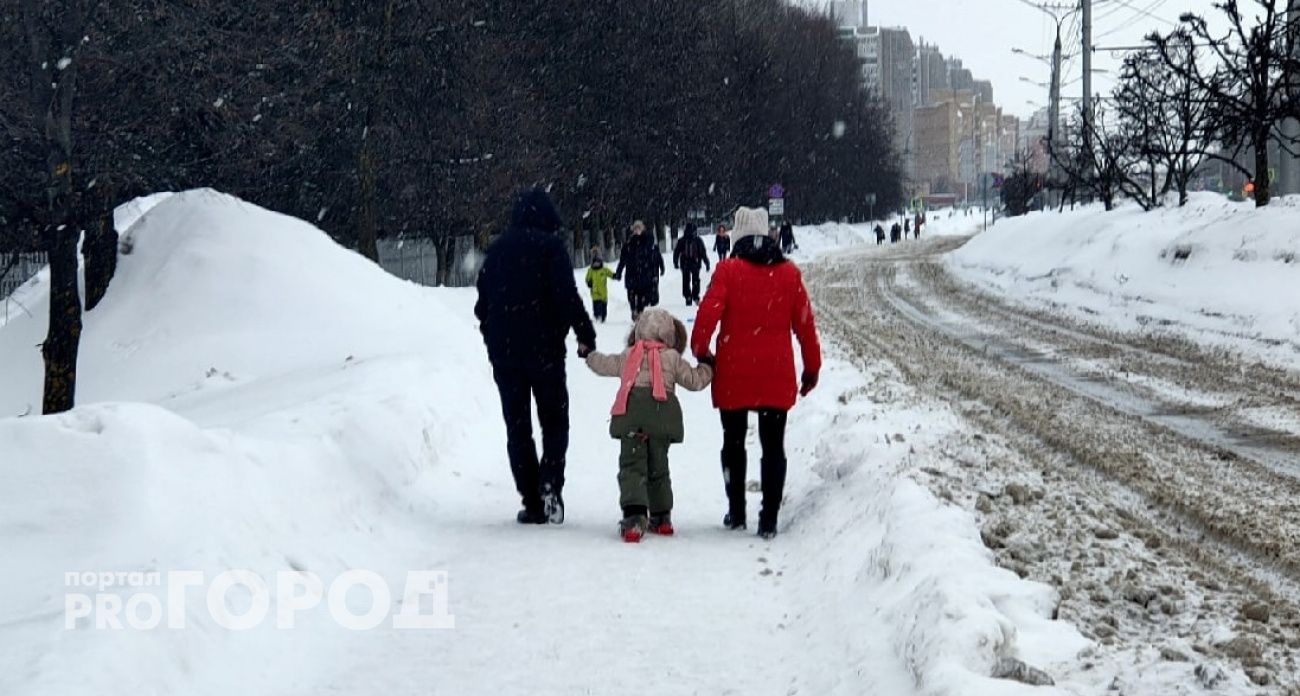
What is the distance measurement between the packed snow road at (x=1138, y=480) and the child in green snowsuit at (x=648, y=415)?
5.15 ft

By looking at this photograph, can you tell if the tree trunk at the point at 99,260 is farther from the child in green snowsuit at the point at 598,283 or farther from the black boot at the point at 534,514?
the black boot at the point at 534,514

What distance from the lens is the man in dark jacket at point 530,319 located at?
24.4 feet

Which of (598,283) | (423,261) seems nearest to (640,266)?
(598,283)

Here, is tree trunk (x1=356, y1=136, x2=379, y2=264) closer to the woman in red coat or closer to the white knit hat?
the white knit hat

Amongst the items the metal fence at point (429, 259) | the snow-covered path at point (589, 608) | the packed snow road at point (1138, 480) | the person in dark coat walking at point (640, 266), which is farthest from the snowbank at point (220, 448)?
the metal fence at point (429, 259)

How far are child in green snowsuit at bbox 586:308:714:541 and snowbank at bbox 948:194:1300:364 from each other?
9057 mm

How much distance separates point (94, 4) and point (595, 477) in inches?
287

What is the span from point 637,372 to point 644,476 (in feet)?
1.95

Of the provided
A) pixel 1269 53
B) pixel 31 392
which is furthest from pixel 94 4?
pixel 1269 53

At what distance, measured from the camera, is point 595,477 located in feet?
30.8

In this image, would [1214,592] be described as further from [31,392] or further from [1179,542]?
[31,392]

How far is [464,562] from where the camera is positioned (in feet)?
22.3

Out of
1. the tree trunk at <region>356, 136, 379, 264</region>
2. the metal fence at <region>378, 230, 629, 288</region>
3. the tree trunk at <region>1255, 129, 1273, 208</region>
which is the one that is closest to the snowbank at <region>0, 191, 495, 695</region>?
the tree trunk at <region>356, 136, 379, 264</region>

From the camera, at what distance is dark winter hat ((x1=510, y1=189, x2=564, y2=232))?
7508mm
